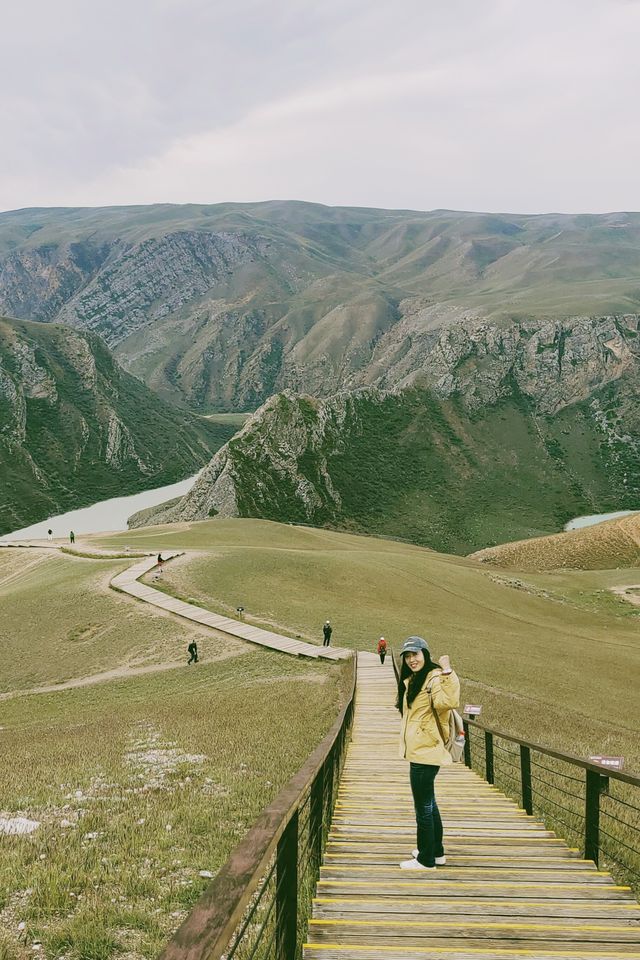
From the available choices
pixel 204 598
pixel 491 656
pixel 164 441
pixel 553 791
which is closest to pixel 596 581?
pixel 491 656

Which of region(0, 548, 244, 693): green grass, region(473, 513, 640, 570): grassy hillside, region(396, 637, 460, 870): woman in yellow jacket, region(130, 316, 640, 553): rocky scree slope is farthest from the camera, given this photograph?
region(130, 316, 640, 553): rocky scree slope

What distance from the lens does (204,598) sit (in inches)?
1539

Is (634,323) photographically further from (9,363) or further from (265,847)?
(265,847)

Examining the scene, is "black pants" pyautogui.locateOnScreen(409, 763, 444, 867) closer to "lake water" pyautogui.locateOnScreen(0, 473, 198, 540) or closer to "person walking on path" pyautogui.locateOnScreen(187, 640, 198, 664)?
"person walking on path" pyautogui.locateOnScreen(187, 640, 198, 664)

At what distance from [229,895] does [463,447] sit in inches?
5829

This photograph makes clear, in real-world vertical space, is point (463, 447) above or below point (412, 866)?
above

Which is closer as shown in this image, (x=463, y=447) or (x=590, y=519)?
(x=590, y=519)

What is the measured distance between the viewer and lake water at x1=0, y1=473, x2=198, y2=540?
429 feet

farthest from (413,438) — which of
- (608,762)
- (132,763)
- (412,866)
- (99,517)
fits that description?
(412,866)

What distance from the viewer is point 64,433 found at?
168 meters

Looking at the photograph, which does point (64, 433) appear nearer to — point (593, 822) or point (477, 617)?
point (477, 617)

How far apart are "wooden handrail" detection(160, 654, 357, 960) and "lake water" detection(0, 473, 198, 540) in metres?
123

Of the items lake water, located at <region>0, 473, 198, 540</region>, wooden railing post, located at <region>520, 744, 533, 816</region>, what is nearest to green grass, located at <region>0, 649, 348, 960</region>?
wooden railing post, located at <region>520, 744, 533, 816</region>

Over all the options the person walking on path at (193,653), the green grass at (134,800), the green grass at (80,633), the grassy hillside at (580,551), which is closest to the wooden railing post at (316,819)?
the green grass at (134,800)
